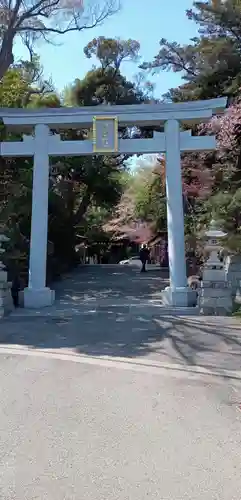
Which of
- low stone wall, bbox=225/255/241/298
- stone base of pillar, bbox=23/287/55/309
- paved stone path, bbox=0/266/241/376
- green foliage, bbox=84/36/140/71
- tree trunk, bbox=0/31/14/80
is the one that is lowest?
paved stone path, bbox=0/266/241/376

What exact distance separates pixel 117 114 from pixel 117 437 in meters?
10.4

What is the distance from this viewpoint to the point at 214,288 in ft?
38.4

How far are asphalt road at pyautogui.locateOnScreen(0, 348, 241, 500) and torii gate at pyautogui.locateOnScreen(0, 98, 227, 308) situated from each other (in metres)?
6.54

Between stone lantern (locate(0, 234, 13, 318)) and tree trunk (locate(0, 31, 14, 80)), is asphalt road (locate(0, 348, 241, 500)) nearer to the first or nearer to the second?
stone lantern (locate(0, 234, 13, 318))

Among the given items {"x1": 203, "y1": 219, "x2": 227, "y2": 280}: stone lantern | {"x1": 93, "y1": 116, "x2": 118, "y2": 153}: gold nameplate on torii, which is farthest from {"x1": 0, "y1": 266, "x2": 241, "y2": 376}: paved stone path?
{"x1": 93, "y1": 116, "x2": 118, "y2": 153}: gold nameplate on torii

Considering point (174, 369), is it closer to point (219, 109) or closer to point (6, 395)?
point (6, 395)

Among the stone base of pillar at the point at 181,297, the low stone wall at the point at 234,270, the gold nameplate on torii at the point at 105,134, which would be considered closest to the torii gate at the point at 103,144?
the gold nameplate on torii at the point at 105,134

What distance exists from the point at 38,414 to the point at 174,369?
240cm

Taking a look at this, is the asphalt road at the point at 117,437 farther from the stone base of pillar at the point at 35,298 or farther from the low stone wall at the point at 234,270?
the low stone wall at the point at 234,270

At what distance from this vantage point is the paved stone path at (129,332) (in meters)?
7.62

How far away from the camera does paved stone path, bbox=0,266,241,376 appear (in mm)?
7625

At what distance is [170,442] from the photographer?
4223mm

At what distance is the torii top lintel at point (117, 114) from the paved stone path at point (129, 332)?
16.4 feet

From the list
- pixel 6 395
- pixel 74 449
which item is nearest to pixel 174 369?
pixel 6 395
